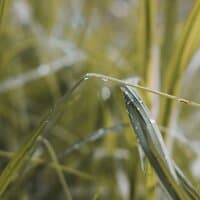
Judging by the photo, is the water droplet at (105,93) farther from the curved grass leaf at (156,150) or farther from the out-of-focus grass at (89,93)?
the curved grass leaf at (156,150)

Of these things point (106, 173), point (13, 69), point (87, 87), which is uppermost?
point (13, 69)

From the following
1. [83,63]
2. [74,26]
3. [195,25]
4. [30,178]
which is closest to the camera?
[195,25]

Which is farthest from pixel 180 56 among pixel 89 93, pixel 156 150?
pixel 89 93

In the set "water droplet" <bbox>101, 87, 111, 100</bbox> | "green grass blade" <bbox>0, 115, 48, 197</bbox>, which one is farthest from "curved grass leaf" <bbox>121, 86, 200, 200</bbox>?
"water droplet" <bbox>101, 87, 111, 100</bbox>

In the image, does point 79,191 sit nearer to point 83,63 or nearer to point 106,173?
point 106,173

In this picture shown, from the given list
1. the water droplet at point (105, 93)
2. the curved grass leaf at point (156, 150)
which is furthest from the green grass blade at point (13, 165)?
the water droplet at point (105, 93)

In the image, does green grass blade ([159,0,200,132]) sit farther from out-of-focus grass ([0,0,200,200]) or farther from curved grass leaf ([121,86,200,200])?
curved grass leaf ([121,86,200,200])

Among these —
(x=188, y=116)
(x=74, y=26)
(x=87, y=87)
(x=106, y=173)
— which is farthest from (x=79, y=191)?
(x=74, y=26)
